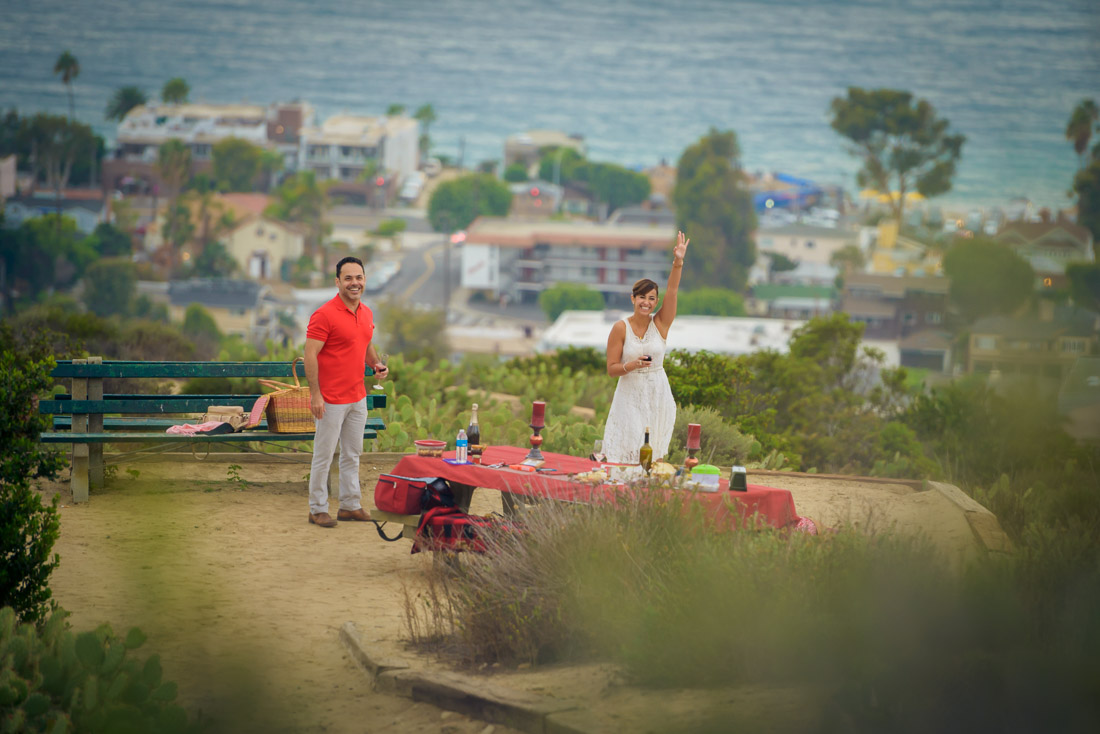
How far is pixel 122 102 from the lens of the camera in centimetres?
17062

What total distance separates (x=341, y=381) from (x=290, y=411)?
2.44ft

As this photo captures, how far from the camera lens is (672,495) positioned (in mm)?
4984

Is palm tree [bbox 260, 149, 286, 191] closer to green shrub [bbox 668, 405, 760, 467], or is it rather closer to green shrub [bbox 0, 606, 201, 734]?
green shrub [bbox 668, 405, 760, 467]

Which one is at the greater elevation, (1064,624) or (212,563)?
(1064,624)

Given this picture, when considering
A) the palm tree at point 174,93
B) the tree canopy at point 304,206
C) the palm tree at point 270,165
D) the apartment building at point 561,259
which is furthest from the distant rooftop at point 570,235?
the palm tree at point 174,93

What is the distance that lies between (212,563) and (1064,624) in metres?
4.16

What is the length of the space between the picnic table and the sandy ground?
0.43 meters

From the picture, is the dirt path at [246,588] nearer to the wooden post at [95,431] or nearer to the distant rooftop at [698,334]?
the wooden post at [95,431]

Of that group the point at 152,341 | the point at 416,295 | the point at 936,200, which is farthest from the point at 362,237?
the point at 152,341

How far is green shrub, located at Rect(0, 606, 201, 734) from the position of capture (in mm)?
3477

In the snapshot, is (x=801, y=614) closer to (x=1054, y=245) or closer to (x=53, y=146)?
(x=1054, y=245)

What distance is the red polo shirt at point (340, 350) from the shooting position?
643 cm

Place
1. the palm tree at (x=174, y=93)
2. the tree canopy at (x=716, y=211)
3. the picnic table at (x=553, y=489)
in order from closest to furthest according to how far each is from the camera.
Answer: the picnic table at (x=553, y=489)
the tree canopy at (x=716, y=211)
the palm tree at (x=174, y=93)

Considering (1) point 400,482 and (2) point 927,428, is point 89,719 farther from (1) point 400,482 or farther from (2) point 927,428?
(2) point 927,428
